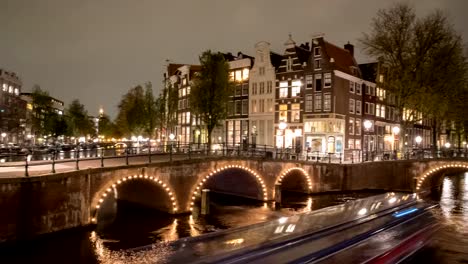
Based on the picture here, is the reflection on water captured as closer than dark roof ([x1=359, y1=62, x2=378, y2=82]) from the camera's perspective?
Yes

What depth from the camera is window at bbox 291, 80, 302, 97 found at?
5365 centimetres

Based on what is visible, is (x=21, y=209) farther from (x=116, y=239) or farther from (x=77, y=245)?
(x=116, y=239)

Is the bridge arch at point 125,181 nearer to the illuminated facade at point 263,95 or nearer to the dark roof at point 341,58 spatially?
the illuminated facade at point 263,95

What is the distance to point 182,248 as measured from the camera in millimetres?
8680

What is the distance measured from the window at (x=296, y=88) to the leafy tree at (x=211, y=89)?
11.9 meters

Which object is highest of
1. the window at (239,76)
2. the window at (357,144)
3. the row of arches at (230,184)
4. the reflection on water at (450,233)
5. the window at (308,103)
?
the window at (239,76)

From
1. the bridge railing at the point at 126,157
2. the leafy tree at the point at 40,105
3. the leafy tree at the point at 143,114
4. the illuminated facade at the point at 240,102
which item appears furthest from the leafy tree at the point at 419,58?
the leafy tree at the point at 40,105

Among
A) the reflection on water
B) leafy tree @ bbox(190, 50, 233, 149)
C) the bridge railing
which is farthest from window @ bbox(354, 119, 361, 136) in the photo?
leafy tree @ bbox(190, 50, 233, 149)

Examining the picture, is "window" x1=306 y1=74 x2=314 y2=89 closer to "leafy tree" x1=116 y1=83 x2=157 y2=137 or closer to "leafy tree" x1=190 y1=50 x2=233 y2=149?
"leafy tree" x1=190 y1=50 x2=233 y2=149

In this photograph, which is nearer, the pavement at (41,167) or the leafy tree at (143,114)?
the pavement at (41,167)

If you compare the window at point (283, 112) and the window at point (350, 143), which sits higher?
the window at point (283, 112)

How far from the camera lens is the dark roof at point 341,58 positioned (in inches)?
2041

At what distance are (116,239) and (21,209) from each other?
4.63 m

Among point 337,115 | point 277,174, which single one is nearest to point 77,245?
point 277,174
